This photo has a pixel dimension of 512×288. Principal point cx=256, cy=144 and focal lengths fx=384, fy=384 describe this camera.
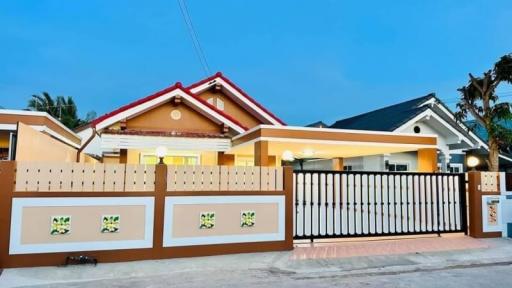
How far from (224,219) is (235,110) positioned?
7928 millimetres

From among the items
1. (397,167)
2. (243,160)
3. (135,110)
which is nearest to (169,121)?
(135,110)

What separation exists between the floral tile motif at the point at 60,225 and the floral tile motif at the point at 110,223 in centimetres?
57

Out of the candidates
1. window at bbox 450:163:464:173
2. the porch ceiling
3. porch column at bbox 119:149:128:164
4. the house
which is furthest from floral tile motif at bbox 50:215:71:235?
window at bbox 450:163:464:173

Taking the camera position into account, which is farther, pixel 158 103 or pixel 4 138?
pixel 4 138

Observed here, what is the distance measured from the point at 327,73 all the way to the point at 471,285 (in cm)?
7004

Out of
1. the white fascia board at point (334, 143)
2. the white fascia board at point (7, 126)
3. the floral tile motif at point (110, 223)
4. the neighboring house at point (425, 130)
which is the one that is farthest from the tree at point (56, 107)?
the floral tile motif at point (110, 223)

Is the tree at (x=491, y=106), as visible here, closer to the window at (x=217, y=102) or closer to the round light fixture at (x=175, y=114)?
the window at (x=217, y=102)

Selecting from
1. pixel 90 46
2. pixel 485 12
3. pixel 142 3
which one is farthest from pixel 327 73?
pixel 142 3

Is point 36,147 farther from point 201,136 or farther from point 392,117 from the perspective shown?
point 392,117

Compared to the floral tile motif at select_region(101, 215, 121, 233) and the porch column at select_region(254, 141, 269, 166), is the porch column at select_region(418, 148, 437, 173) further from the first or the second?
the floral tile motif at select_region(101, 215, 121, 233)

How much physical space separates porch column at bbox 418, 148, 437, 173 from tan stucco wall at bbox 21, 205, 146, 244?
916 cm

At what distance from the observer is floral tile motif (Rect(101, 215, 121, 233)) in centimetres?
705

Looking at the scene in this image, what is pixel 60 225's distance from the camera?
6.82 m

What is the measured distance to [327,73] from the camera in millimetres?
73438
